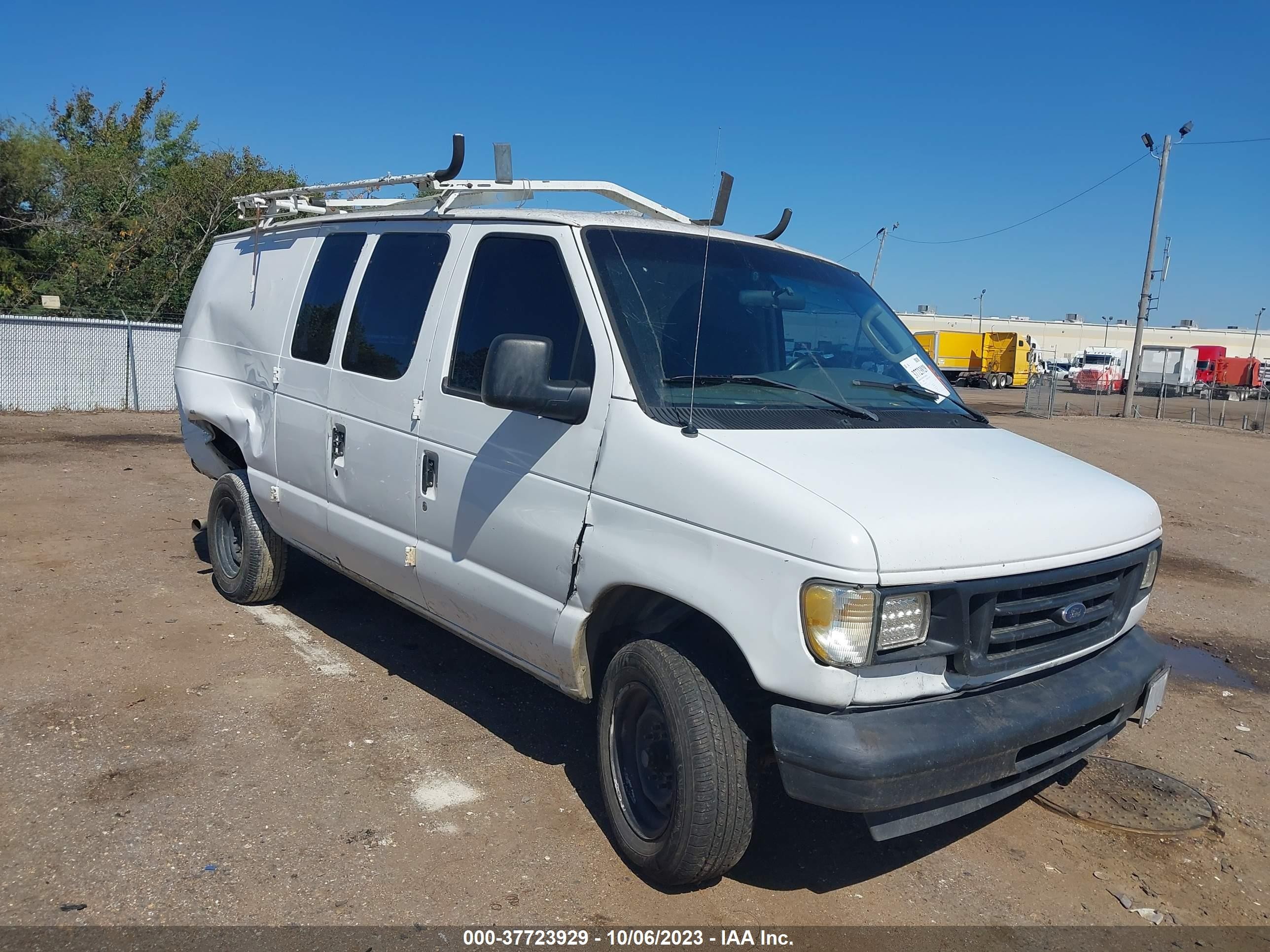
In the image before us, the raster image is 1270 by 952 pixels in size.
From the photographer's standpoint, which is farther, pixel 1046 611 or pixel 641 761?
pixel 641 761

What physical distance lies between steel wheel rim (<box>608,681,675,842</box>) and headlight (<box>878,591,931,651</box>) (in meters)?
0.86

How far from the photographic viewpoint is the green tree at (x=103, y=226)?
2353cm

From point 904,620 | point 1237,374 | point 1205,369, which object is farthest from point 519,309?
point 1237,374

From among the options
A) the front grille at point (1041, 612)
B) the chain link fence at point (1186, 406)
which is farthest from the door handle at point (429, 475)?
the chain link fence at point (1186, 406)

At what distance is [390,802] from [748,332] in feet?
7.85

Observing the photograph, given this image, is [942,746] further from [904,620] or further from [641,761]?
[641,761]

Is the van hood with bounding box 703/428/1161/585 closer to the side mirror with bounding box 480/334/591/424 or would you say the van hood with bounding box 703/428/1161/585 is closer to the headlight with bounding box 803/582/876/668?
the headlight with bounding box 803/582/876/668

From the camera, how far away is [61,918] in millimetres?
3102

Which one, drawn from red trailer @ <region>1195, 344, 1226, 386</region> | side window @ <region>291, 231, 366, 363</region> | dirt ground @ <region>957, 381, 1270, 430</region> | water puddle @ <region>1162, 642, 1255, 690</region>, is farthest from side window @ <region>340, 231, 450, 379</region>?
red trailer @ <region>1195, 344, 1226, 386</region>

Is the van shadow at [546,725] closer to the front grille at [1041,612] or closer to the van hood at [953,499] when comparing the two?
the front grille at [1041,612]

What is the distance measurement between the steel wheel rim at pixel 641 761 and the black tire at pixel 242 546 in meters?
3.29

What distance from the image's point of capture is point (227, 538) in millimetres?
6523

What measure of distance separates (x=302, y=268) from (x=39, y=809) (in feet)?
10.2

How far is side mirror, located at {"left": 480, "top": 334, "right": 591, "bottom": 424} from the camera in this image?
3480 millimetres
